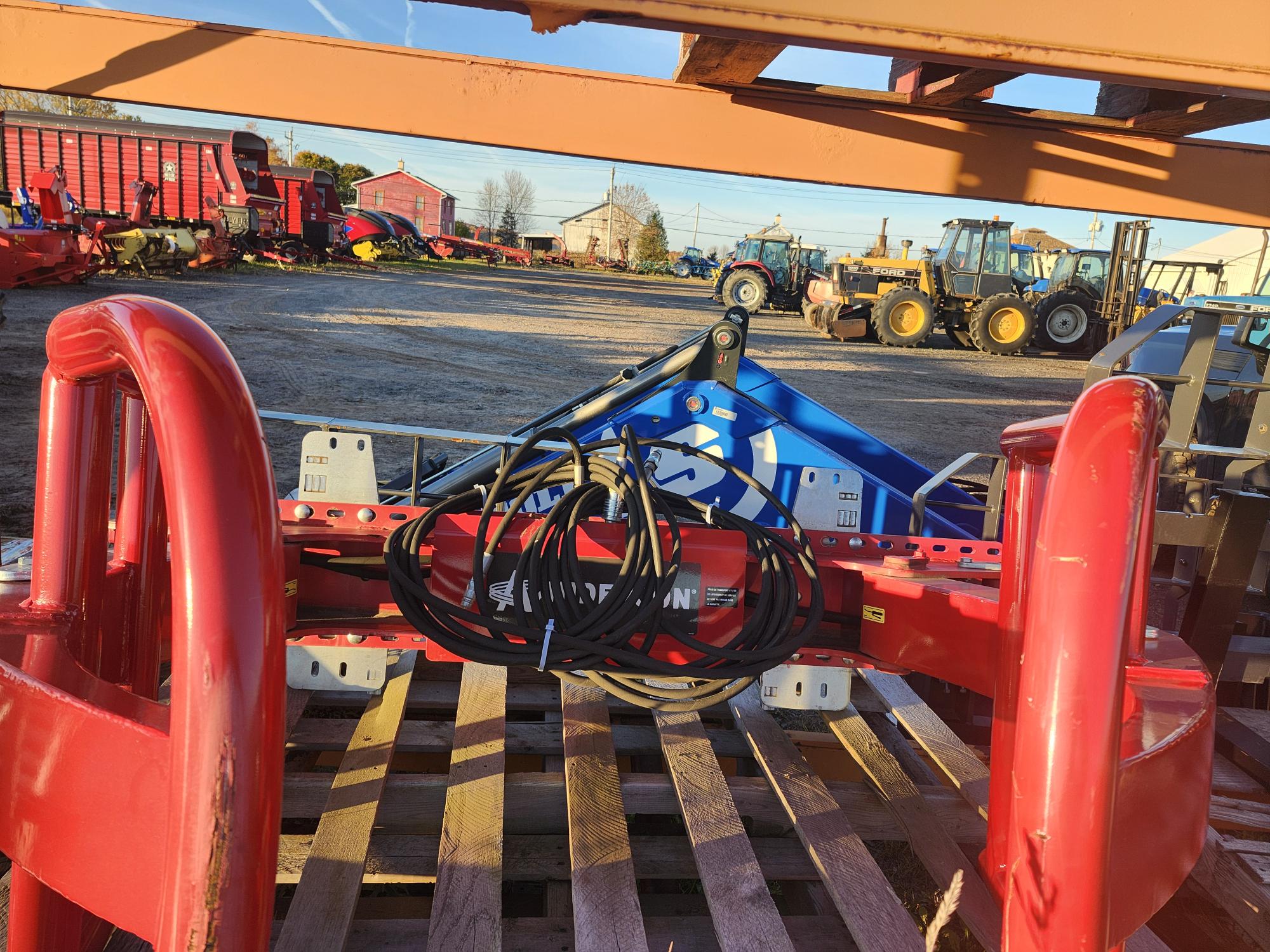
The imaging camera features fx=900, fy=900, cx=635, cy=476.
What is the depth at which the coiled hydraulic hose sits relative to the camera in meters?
1.74

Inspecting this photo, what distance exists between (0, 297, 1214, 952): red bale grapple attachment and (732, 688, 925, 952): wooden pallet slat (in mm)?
603

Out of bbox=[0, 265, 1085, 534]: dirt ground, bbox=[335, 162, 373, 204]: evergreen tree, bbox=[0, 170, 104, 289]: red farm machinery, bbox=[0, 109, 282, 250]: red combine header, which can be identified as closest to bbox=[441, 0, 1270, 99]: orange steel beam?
bbox=[0, 265, 1085, 534]: dirt ground

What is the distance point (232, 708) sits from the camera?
1125 millimetres

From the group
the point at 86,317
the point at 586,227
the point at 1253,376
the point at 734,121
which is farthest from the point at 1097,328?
the point at 586,227

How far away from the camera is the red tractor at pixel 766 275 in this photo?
1007 inches

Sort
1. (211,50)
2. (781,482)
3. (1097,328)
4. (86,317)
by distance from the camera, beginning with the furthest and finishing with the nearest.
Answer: (1097,328) < (781,482) < (211,50) < (86,317)

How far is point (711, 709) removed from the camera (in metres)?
3.34

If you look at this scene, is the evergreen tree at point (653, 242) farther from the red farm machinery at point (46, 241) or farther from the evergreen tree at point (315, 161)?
the red farm machinery at point (46, 241)

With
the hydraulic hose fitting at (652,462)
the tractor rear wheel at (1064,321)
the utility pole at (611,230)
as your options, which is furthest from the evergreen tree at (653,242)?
the hydraulic hose fitting at (652,462)

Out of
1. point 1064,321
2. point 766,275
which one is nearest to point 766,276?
point 766,275

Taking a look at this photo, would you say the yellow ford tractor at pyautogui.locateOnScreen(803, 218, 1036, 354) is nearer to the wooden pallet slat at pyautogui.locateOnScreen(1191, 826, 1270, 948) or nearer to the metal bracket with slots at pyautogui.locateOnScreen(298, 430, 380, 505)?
the wooden pallet slat at pyautogui.locateOnScreen(1191, 826, 1270, 948)

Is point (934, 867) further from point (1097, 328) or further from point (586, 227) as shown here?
point (586, 227)

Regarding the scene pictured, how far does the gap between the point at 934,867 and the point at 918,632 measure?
0.77 metres

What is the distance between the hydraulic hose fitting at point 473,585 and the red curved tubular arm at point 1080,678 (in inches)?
41.2
